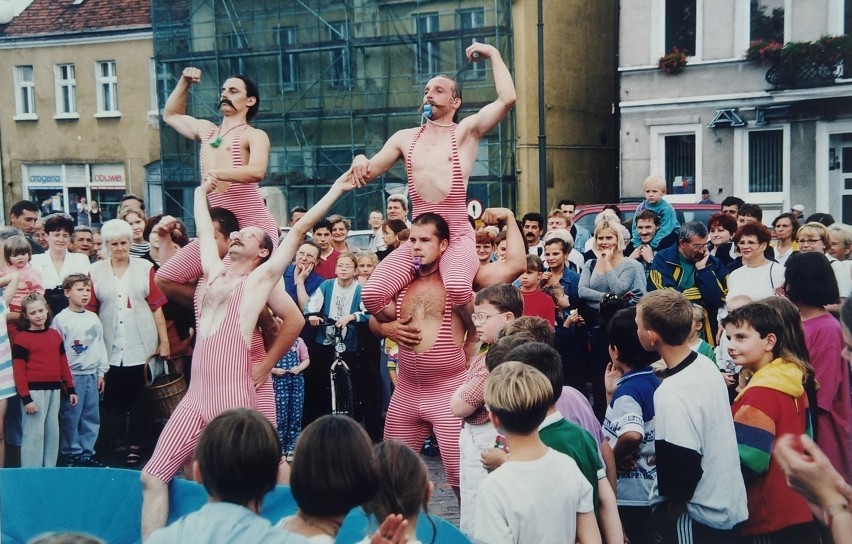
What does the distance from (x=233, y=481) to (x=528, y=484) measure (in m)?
1.02

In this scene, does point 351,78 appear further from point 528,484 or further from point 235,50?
point 528,484

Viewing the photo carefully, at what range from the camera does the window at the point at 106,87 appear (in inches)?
1224

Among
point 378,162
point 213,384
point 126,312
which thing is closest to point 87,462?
point 126,312

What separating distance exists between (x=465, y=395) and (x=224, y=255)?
195cm

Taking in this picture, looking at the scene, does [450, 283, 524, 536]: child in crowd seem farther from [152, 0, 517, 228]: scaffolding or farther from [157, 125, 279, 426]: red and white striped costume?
[152, 0, 517, 228]: scaffolding

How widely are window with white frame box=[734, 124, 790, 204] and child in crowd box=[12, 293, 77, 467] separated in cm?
1718

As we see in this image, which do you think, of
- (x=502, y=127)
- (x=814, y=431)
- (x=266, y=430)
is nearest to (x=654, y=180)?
(x=814, y=431)

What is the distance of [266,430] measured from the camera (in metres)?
3.04

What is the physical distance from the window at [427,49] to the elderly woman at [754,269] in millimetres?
18640

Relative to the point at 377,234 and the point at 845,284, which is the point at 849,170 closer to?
the point at 377,234

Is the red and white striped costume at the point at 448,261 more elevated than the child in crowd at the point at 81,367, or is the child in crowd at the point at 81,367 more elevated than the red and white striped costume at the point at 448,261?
the red and white striped costume at the point at 448,261

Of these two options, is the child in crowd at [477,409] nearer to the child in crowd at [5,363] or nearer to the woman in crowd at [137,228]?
the child in crowd at [5,363]

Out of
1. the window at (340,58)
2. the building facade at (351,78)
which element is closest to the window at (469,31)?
the building facade at (351,78)

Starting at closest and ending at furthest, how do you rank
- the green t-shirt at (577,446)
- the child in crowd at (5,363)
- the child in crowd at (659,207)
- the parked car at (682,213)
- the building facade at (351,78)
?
the green t-shirt at (577,446) → the child in crowd at (5,363) → the child in crowd at (659,207) → the parked car at (682,213) → the building facade at (351,78)
